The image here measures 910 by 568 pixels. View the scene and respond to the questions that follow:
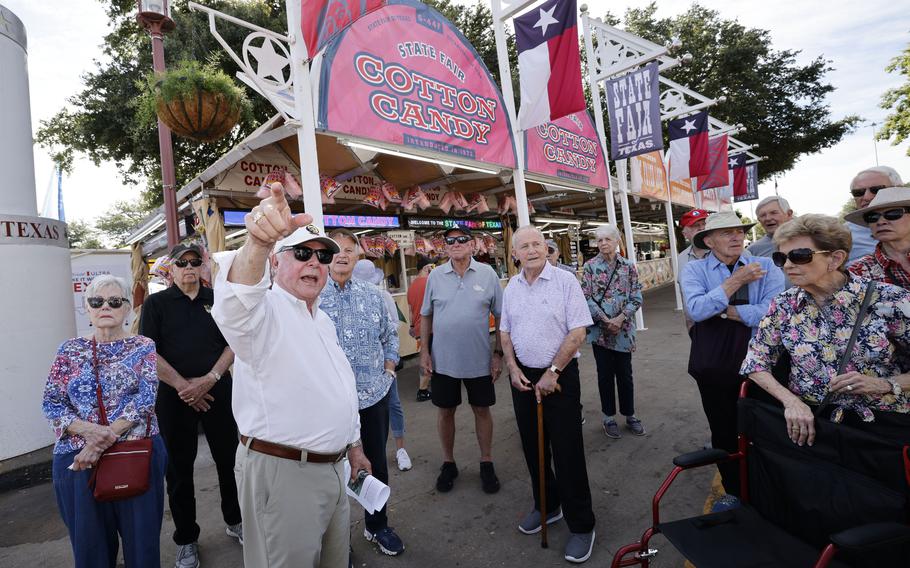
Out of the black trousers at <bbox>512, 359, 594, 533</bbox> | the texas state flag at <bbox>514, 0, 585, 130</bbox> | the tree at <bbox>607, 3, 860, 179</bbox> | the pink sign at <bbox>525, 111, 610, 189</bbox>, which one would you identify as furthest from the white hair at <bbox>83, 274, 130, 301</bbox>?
the tree at <bbox>607, 3, 860, 179</bbox>

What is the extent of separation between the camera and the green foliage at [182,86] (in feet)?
14.9

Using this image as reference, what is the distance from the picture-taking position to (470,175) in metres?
7.96

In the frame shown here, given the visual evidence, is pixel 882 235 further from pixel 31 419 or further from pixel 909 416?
pixel 31 419

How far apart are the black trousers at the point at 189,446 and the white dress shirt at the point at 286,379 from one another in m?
1.55

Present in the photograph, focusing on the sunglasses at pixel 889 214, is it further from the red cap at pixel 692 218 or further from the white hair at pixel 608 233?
the red cap at pixel 692 218

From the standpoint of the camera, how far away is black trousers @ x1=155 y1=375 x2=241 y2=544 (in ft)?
9.59

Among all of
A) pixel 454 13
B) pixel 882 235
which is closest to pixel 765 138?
pixel 454 13

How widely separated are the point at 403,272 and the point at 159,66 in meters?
4.97

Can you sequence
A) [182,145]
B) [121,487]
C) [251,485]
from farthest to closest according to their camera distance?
[182,145] < [121,487] < [251,485]

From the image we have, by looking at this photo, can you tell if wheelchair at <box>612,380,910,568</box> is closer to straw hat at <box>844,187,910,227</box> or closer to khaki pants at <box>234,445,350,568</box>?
straw hat at <box>844,187,910,227</box>

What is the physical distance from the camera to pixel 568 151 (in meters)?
8.96

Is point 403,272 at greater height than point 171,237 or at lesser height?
lesser

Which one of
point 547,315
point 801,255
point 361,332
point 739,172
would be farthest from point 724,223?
point 739,172

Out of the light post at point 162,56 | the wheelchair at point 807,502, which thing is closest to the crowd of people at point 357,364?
the wheelchair at point 807,502
